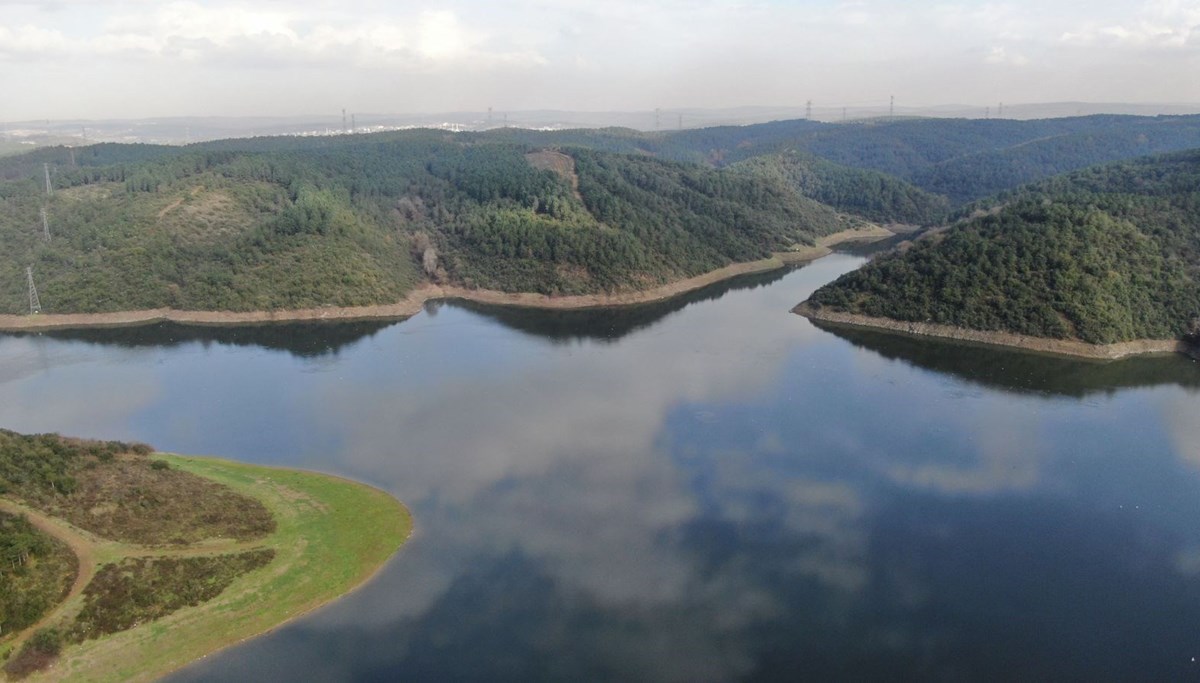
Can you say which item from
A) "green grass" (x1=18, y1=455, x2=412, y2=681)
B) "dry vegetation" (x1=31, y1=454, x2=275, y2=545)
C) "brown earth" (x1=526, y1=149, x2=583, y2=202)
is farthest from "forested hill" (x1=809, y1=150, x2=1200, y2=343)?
"dry vegetation" (x1=31, y1=454, x2=275, y2=545)

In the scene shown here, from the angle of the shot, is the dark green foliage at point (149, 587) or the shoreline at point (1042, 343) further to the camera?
the shoreline at point (1042, 343)

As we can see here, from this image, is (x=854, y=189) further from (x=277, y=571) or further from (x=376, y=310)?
(x=277, y=571)

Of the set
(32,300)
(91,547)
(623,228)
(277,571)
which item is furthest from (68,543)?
(623,228)

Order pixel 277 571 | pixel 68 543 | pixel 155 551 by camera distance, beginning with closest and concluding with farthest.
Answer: pixel 68 543 < pixel 155 551 < pixel 277 571

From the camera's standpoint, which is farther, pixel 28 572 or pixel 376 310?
pixel 376 310

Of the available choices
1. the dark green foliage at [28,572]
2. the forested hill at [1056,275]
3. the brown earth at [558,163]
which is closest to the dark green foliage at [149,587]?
the dark green foliage at [28,572]

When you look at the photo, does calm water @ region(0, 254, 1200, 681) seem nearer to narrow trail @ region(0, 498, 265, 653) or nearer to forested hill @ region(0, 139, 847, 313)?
narrow trail @ region(0, 498, 265, 653)

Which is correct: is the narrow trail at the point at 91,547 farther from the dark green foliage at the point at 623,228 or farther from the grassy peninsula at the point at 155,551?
the dark green foliage at the point at 623,228

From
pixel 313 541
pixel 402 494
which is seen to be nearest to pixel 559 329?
pixel 402 494
